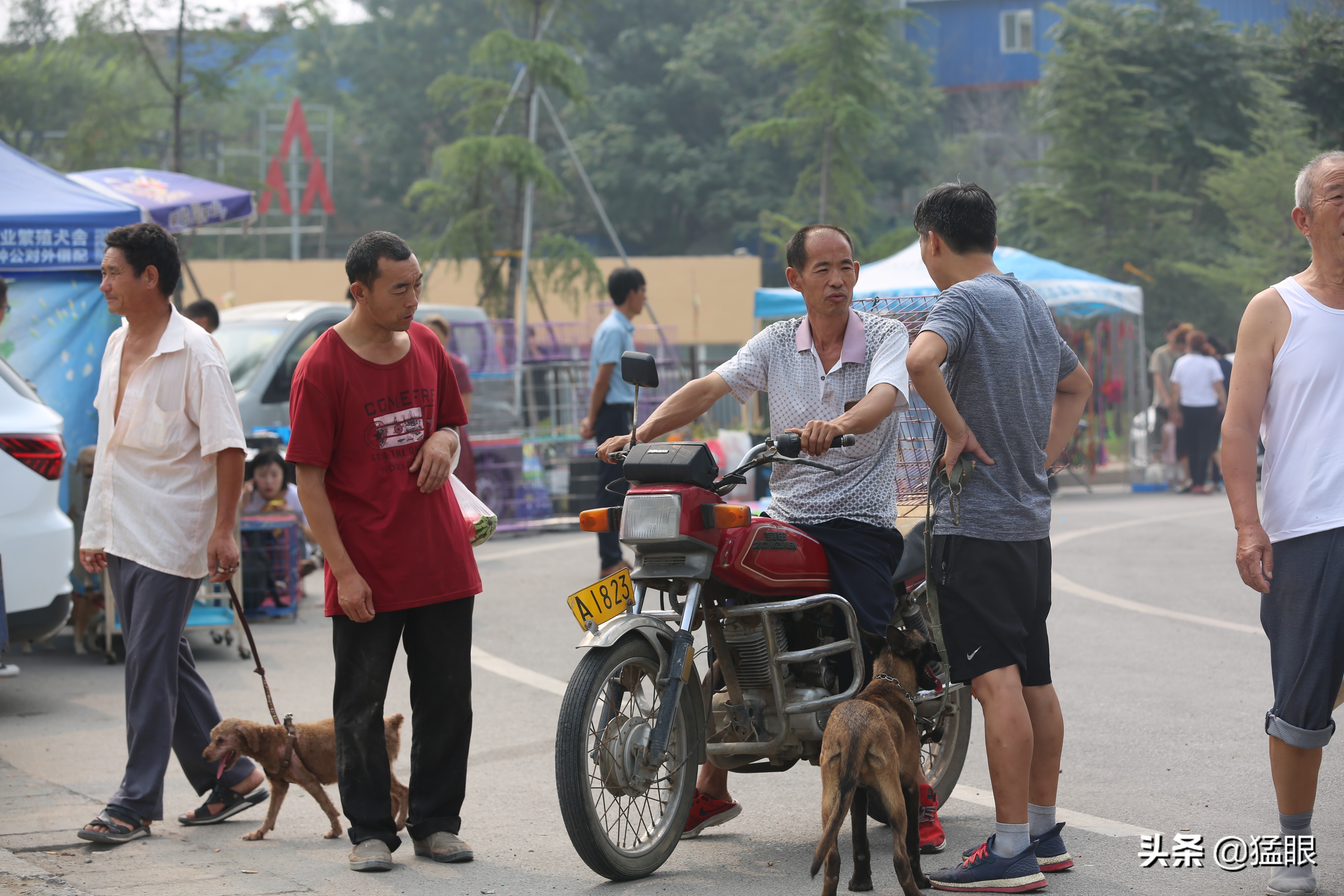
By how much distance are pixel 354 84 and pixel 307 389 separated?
167 ft

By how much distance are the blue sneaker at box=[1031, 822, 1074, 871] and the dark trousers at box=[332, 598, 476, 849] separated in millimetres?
1824

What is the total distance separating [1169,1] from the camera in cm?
3300

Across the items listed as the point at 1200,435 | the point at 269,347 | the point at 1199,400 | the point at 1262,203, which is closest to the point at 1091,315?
the point at 1199,400

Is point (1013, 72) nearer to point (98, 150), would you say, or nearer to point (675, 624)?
point (98, 150)

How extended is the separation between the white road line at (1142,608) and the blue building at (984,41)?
4364 centimetres

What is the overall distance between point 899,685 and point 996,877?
0.61 meters

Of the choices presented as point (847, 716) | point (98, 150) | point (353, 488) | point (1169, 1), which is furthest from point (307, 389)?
point (1169, 1)

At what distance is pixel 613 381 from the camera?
33.4 ft

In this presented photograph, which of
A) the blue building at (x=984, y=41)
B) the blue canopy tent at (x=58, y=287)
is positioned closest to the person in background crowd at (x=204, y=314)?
the blue canopy tent at (x=58, y=287)

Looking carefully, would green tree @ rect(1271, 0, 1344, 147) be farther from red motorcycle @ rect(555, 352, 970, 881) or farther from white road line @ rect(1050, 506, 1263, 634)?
red motorcycle @ rect(555, 352, 970, 881)

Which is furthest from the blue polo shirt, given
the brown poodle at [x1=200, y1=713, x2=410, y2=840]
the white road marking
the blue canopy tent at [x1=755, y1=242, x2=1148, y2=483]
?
the blue canopy tent at [x1=755, y1=242, x2=1148, y2=483]

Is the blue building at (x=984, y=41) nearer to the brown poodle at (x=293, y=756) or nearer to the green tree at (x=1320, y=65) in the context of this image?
the green tree at (x=1320, y=65)

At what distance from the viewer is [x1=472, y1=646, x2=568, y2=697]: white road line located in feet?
23.5

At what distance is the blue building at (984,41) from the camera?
51500 millimetres
